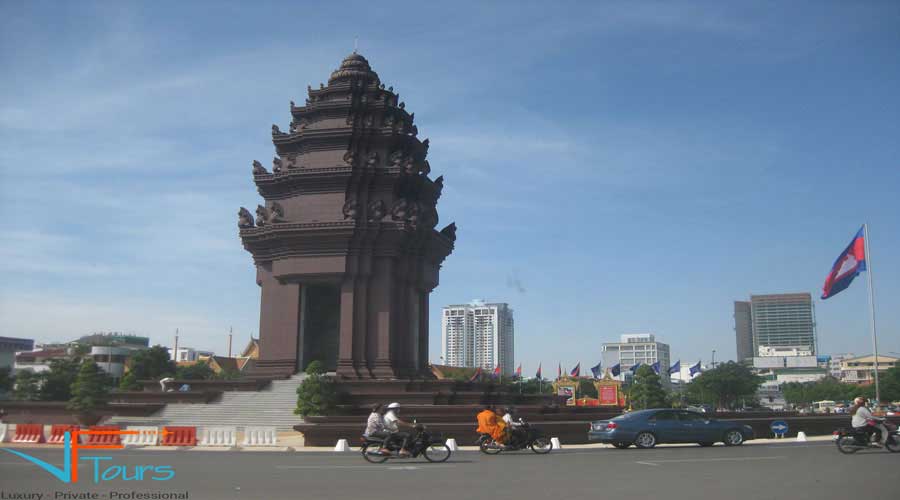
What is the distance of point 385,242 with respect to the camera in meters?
39.1

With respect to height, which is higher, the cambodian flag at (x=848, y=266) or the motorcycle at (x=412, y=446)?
the cambodian flag at (x=848, y=266)

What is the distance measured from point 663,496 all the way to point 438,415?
61.3 ft

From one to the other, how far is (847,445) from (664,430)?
199 inches

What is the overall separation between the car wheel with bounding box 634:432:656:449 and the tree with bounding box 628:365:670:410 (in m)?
26.6

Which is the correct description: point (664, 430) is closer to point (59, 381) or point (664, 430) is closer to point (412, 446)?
point (412, 446)

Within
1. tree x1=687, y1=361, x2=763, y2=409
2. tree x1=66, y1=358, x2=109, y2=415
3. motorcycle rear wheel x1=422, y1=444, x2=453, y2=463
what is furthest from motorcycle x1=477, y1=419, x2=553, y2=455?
tree x1=687, y1=361, x2=763, y2=409

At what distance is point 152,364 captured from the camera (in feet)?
263

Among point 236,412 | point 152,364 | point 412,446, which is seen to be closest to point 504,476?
point 412,446

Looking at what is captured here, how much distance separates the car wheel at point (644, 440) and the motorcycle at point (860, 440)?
5.13 m

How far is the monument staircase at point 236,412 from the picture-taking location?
32781 mm

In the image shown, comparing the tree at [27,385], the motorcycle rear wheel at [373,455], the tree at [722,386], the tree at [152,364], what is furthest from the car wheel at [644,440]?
the tree at [722,386]

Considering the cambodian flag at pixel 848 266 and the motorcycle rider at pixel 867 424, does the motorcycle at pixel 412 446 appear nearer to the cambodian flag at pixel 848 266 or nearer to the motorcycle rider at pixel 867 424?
the motorcycle rider at pixel 867 424

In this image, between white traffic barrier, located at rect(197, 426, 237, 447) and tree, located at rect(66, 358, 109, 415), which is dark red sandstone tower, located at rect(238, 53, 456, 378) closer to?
tree, located at rect(66, 358, 109, 415)

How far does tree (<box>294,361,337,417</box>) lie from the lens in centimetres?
3161
